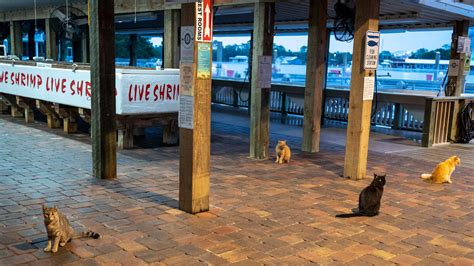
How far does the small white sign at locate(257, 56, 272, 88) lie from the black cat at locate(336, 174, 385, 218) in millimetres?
3350

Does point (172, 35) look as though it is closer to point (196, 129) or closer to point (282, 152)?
point (282, 152)

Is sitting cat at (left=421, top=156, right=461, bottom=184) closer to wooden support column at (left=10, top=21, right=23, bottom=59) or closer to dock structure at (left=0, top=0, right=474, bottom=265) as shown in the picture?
dock structure at (left=0, top=0, right=474, bottom=265)

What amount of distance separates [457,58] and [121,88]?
295 inches

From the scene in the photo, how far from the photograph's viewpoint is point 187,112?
4.89 metres

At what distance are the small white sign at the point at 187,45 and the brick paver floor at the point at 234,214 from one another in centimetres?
168

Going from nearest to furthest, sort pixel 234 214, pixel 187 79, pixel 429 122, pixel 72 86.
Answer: pixel 187 79 < pixel 234 214 < pixel 72 86 < pixel 429 122

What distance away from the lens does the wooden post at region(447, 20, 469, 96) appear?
10.2 meters

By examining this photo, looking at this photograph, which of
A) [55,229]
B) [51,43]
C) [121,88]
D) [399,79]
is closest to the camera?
[55,229]

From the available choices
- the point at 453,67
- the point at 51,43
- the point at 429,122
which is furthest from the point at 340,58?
the point at 51,43

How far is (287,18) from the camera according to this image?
38.4 ft

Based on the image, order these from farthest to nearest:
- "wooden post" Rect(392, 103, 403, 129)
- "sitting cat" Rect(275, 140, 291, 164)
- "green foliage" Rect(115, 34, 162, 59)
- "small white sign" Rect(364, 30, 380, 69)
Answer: "green foliage" Rect(115, 34, 162, 59) < "wooden post" Rect(392, 103, 403, 129) < "sitting cat" Rect(275, 140, 291, 164) < "small white sign" Rect(364, 30, 380, 69)

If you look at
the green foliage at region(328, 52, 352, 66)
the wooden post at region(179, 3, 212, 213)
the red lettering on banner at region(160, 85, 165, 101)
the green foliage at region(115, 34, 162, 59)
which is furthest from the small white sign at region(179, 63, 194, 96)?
the green foliage at region(115, 34, 162, 59)

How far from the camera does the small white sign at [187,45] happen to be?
15.6ft

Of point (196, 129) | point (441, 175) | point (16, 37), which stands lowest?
point (441, 175)
